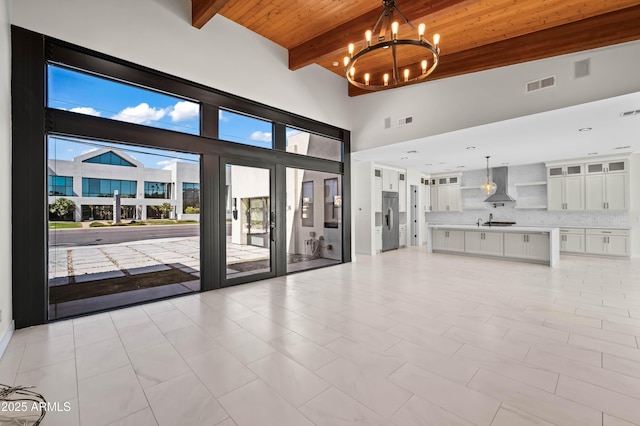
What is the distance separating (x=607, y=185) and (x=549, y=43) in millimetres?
5688

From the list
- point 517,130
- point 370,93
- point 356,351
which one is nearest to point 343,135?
point 370,93

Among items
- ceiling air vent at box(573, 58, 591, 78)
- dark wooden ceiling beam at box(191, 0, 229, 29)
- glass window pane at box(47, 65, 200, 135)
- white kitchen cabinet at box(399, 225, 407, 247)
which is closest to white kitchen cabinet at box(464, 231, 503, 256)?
white kitchen cabinet at box(399, 225, 407, 247)

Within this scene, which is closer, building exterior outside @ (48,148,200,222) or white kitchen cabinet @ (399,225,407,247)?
building exterior outside @ (48,148,200,222)

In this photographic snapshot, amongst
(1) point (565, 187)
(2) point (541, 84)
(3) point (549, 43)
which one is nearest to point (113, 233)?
(2) point (541, 84)

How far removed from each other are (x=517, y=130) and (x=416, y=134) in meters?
1.87

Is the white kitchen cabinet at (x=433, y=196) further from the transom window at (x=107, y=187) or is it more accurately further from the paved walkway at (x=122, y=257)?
the transom window at (x=107, y=187)

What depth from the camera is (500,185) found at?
31.7 ft

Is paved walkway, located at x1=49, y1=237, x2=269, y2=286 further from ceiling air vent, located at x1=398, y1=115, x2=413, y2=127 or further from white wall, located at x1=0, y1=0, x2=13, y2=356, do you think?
ceiling air vent, located at x1=398, y1=115, x2=413, y2=127

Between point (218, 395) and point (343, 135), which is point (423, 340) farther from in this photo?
point (343, 135)

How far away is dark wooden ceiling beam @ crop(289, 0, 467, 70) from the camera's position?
3.78 m

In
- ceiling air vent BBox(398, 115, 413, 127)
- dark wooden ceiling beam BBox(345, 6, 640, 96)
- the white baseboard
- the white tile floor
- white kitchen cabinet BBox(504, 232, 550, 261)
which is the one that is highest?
dark wooden ceiling beam BBox(345, 6, 640, 96)

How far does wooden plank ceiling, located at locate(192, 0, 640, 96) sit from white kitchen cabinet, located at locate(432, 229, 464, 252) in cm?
460

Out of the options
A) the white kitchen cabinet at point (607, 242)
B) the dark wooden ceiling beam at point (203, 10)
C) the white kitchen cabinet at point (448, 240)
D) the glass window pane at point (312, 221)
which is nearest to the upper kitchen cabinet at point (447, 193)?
the white kitchen cabinet at point (448, 240)

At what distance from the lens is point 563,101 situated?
14.4 ft
